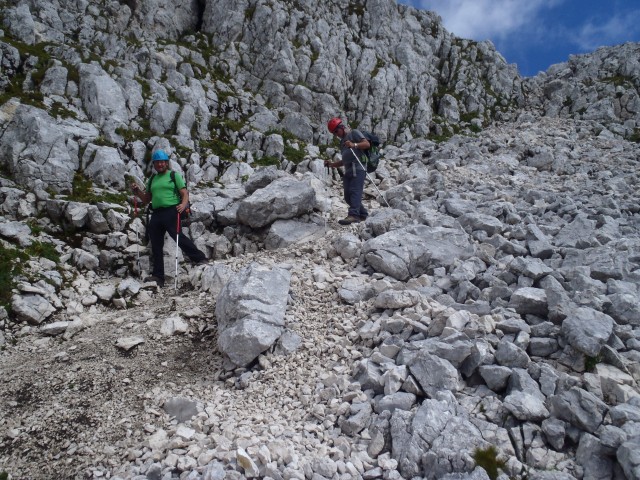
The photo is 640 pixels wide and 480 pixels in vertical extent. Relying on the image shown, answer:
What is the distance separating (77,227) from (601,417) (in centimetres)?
1266

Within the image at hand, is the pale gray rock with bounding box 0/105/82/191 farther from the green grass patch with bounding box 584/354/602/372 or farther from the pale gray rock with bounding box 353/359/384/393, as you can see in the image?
the green grass patch with bounding box 584/354/602/372

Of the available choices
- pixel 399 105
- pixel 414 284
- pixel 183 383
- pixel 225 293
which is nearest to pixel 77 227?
pixel 225 293

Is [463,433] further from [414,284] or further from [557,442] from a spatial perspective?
[414,284]

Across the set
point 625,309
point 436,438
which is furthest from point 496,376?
point 625,309

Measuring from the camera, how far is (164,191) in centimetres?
1058

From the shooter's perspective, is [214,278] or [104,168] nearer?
[214,278]

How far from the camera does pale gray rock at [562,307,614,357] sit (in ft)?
17.1

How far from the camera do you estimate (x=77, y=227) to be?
1115 centimetres

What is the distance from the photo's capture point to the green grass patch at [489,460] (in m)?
4.06

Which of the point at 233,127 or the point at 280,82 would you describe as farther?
the point at 280,82

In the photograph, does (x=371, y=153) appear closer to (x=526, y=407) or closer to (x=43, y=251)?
(x=526, y=407)

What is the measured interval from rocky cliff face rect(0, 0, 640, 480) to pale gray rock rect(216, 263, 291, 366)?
42 millimetres

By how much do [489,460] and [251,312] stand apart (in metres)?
4.24

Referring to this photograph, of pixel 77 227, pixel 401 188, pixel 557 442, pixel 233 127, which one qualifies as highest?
pixel 233 127
